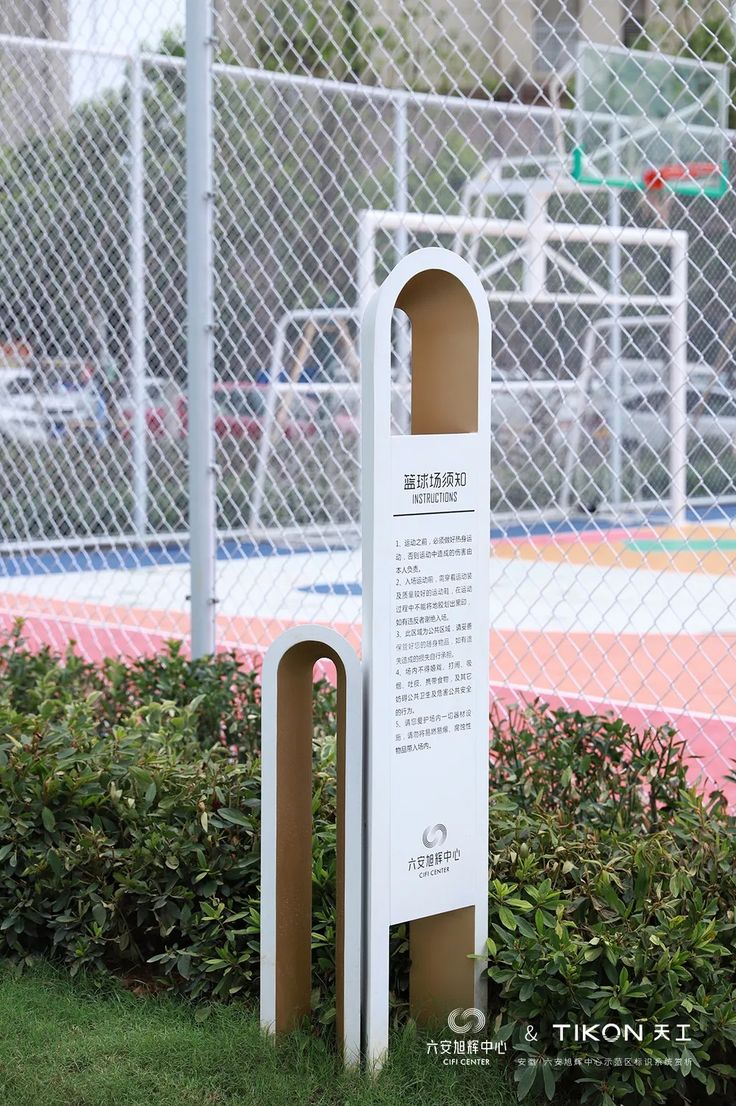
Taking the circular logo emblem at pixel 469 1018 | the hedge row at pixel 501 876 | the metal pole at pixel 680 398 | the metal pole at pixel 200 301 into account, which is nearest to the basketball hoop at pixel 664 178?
the metal pole at pixel 680 398

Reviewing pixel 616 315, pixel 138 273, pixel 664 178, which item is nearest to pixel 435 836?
pixel 664 178

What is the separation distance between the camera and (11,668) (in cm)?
428

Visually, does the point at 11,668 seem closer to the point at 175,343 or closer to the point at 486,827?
the point at 486,827

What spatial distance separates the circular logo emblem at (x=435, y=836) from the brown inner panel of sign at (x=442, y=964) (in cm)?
14

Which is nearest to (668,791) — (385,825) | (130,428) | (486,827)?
(486,827)

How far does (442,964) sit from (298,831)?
1.20ft

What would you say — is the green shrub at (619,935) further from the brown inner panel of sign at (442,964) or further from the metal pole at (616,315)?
the metal pole at (616,315)

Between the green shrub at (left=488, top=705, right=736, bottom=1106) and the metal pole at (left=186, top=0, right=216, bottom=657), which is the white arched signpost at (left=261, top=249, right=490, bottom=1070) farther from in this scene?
the metal pole at (left=186, top=0, right=216, bottom=657)

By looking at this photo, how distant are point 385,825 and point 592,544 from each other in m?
9.34

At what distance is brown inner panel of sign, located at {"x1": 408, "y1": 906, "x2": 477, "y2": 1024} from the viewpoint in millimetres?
2496

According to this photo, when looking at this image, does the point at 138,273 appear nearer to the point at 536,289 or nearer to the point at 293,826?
the point at 536,289

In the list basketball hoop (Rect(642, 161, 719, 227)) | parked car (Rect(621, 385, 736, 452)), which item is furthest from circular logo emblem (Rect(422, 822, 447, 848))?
parked car (Rect(621, 385, 736, 452))

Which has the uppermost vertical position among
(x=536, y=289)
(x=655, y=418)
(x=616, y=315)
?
(x=536, y=289)

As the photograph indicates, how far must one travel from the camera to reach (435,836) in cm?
245
